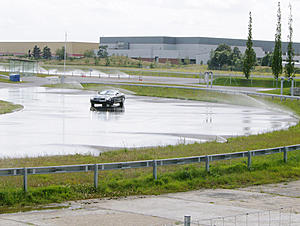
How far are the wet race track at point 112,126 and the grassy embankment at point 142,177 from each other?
201 cm

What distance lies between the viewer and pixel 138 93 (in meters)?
58.4

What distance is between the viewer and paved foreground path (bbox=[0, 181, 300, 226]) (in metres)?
10.5

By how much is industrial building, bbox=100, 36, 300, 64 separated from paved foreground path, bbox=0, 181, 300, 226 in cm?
11965

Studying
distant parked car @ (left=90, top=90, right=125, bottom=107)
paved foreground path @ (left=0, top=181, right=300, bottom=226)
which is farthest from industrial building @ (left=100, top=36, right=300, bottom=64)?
paved foreground path @ (left=0, top=181, right=300, bottom=226)

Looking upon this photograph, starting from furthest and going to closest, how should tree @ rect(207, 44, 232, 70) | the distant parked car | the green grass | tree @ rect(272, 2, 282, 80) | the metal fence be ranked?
tree @ rect(207, 44, 232, 70) < tree @ rect(272, 2, 282, 80) < the distant parked car < the green grass < the metal fence

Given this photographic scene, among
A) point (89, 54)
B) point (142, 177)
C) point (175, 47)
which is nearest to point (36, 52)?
point (89, 54)

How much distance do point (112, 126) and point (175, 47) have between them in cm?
11651

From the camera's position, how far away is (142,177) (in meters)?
14.5

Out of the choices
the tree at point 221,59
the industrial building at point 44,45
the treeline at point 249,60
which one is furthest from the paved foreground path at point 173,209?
the industrial building at point 44,45

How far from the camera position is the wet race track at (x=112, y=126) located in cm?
2119

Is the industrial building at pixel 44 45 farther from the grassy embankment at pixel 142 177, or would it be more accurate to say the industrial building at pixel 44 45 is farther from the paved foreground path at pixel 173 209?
the paved foreground path at pixel 173 209

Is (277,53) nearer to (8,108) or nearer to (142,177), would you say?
(8,108)

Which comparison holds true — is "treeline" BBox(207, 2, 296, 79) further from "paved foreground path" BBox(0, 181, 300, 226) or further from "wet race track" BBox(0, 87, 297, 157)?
"paved foreground path" BBox(0, 181, 300, 226)

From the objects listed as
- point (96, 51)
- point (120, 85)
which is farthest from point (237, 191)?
point (96, 51)
